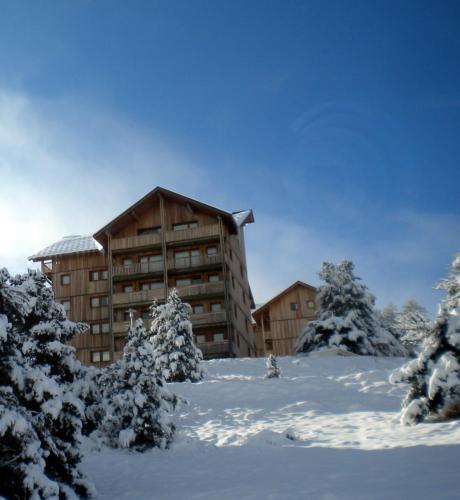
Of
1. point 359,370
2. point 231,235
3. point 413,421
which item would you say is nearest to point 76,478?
point 413,421

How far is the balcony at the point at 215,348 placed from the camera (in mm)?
36281

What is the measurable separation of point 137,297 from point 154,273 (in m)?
2.16

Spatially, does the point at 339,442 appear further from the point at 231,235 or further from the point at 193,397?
the point at 231,235

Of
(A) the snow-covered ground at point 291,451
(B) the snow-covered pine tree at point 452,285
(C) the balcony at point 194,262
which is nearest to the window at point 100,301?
(C) the balcony at point 194,262

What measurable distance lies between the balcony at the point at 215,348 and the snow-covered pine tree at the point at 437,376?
22.5 metres

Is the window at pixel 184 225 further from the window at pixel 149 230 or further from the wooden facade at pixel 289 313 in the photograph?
the wooden facade at pixel 289 313

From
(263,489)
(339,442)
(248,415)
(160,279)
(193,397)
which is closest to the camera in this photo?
(263,489)

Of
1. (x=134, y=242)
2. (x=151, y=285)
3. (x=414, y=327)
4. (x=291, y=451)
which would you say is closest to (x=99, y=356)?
(x=151, y=285)

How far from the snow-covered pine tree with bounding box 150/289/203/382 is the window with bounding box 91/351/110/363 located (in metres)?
14.6

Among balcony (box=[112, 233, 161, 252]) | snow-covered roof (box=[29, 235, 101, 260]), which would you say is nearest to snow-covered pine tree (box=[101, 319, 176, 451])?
balcony (box=[112, 233, 161, 252])

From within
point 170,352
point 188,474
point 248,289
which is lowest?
point 188,474

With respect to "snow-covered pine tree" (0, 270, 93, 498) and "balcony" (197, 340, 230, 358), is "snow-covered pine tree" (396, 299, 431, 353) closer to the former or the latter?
"snow-covered pine tree" (0, 270, 93, 498)

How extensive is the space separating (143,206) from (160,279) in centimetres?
594

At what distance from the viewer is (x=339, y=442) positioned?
43.1 feet
